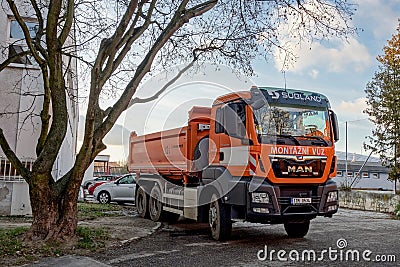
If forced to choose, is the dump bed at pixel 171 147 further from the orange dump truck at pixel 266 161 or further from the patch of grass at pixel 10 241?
the patch of grass at pixel 10 241

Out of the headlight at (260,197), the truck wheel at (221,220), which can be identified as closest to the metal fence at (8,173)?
the truck wheel at (221,220)

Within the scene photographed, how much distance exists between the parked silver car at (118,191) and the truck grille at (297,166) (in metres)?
11.6

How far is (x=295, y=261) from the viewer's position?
291 inches

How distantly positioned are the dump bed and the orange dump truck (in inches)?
8.7

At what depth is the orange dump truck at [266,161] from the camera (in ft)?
27.2

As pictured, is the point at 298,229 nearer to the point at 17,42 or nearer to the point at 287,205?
the point at 287,205

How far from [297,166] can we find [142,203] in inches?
275

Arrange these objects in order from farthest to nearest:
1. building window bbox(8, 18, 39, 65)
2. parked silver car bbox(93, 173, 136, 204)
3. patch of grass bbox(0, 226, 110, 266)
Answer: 1. parked silver car bbox(93, 173, 136, 204)
2. building window bbox(8, 18, 39, 65)
3. patch of grass bbox(0, 226, 110, 266)

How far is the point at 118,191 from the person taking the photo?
751 inches

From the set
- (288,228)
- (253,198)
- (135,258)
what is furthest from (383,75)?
(135,258)

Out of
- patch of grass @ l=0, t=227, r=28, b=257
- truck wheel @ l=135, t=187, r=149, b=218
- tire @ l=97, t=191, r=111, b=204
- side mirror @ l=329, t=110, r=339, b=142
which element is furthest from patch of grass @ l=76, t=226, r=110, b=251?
tire @ l=97, t=191, r=111, b=204

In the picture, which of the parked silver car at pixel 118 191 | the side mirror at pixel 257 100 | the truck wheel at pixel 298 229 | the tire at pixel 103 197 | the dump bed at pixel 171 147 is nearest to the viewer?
the side mirror at pixel 257 100

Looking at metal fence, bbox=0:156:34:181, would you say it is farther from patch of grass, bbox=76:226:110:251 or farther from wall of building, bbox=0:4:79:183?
patch of grass, bbox=76:226:110:251

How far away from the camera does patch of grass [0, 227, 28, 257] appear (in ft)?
24.7
